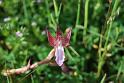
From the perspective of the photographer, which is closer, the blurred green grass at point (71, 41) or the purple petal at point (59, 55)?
the purple petal at point (59, 55)

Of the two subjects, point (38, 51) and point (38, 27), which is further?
point (38, 27)

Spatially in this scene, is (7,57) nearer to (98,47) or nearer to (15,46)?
(15,46)

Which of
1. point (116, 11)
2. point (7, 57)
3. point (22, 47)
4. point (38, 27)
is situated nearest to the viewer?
point (116, 11)

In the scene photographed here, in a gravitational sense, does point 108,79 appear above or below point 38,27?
below

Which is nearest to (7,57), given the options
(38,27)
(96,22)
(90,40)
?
(38,27)
